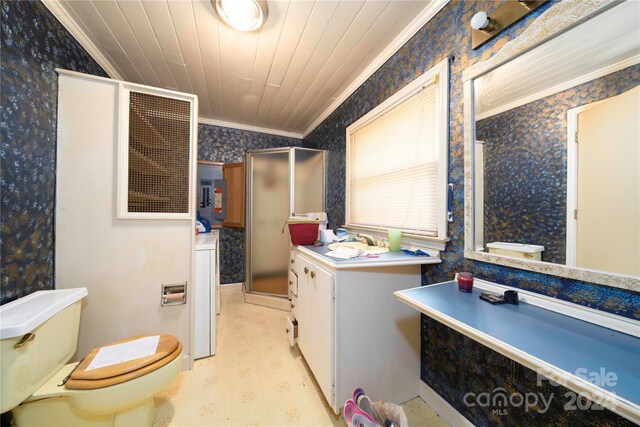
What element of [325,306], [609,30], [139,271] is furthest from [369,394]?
[609,30]

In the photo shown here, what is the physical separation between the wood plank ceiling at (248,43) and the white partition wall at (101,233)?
429 millimetres

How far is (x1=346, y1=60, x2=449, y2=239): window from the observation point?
1.31m

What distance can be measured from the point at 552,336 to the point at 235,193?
312cm

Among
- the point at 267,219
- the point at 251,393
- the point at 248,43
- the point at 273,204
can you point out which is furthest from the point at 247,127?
the point at 251,393

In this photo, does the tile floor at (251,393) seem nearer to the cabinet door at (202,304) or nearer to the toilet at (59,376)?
the cabinet door at (202,304)

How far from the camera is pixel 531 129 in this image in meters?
0.96

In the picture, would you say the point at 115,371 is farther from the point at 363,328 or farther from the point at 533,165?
the point at 533,165

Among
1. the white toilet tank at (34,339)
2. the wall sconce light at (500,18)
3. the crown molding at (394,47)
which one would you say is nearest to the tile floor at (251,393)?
the white toilet tank at (34,339)

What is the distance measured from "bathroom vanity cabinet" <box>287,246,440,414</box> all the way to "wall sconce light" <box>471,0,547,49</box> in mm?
1177

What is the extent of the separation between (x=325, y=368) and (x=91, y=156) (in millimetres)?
1989

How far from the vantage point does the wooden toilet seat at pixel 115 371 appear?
38.7 inches

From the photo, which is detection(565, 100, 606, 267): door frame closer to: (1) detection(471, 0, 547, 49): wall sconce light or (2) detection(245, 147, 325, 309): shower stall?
(1) detection(471, 0, 547, 49): wall sconce light

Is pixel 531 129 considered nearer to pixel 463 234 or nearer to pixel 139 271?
pixel 463 234

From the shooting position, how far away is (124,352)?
1.18 metres
